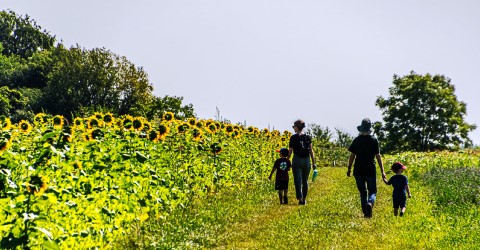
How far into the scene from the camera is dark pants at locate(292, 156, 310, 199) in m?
12.7

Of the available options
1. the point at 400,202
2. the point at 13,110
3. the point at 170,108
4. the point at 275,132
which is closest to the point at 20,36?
the point at 13,110

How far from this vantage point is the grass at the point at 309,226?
8.29 m

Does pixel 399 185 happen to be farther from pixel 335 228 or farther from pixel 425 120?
pixel 425 120

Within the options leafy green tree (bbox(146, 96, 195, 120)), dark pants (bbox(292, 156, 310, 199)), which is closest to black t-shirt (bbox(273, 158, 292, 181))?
dark pants (bbox(292, 156, 310, 199))

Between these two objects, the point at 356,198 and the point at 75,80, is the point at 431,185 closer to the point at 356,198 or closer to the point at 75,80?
the point at 356,198

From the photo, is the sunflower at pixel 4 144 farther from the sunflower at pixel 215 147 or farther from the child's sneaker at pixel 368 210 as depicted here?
the child's sneaker at pixel 368 210

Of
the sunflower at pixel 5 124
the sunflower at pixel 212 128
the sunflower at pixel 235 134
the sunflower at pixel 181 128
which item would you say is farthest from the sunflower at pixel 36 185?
the sunflower at pixel 235 134

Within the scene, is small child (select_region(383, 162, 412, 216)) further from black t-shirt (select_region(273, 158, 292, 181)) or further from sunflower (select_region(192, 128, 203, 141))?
sunflower (select_region(192, 128, 203, 141))

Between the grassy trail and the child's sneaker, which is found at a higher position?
the child's sneaker

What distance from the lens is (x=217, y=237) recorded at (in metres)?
8.70

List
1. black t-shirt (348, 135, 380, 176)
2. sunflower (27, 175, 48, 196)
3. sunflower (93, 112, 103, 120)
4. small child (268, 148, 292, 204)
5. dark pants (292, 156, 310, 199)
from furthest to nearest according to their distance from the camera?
small child (268, 148, 292, 204) → dark pants (292, 156, 310, 199) → sunflower (93, 112, 103, 120) → black t-shirt (348, 135, 380, 176) → sunflower (27, 175, 48, 196)

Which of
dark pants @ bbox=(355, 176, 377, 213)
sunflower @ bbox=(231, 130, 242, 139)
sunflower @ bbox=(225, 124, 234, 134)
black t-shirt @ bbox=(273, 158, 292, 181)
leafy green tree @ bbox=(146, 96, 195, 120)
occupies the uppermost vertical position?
leafy green tree @ bbox=(146, 96, 195, 120)

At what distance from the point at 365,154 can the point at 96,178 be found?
5.57 meters

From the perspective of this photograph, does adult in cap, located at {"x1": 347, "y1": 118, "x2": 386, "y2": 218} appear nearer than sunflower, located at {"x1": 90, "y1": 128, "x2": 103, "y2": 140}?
No
